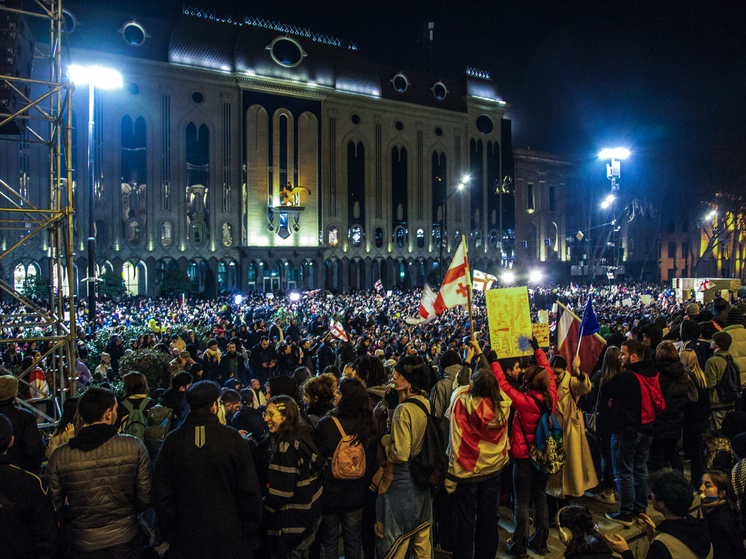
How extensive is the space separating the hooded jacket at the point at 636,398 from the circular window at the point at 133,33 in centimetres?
3964

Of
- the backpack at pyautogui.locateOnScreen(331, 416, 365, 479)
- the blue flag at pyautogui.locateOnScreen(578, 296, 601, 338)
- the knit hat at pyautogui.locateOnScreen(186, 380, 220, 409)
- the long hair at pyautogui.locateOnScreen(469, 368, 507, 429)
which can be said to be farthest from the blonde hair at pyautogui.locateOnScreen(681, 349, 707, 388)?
the knit hat at pyautogui.locateOnScreen(186, 380, 220, 409)

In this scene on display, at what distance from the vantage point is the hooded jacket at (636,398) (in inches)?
179

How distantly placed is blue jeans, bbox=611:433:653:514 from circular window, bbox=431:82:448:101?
151 feet

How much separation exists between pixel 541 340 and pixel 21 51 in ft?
30.7

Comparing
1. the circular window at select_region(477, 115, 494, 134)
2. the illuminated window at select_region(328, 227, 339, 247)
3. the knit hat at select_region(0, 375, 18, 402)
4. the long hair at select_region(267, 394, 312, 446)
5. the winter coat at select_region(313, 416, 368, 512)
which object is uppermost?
the circular window at select_region(477, 115, 494, 134)

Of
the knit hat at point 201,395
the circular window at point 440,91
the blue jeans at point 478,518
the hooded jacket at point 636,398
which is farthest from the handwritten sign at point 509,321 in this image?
the circular window at point 440,91

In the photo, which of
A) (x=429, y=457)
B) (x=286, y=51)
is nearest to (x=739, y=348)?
(x=429, y=457)

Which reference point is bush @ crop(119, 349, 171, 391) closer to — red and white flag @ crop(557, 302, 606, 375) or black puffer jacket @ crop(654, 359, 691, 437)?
red and white flag @ crop(557, 302, 606, 375)

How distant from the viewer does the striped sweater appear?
3145mm

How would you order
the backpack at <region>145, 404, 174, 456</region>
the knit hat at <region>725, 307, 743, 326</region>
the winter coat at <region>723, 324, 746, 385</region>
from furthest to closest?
1. the knit hat at <region>725, 307, 743, 326</region>
2. the winter coat at <region>723, 324, 746, 385</region>
3. the backpack at <region>145, 404, 174, 456</region>

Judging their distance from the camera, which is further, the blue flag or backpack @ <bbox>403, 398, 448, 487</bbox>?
the blue flag

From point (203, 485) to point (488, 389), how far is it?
2.06 m

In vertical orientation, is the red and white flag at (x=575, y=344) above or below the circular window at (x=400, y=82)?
→ below

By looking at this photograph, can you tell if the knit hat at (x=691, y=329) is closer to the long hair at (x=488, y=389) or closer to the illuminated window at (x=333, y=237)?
the long hair at (x=488, y=389)
